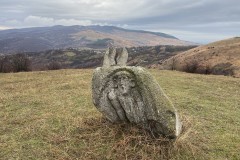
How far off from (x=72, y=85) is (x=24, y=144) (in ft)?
38.3

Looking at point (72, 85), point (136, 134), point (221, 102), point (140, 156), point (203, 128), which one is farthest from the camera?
point (72, 85)

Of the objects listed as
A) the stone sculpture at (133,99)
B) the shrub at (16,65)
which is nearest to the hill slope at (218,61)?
the shrub at (16,65)

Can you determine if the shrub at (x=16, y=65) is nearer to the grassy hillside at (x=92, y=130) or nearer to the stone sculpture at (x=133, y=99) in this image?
the grassy hillside at (x=92, y=130)

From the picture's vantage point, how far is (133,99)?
1031cm

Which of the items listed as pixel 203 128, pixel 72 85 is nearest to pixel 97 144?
pixel 203 128

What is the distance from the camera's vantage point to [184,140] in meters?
10.6

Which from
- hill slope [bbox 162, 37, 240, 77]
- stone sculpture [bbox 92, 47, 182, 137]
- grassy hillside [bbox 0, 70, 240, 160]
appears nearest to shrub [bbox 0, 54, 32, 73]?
grassy hillside [bbox 0, 70, 240, 160]

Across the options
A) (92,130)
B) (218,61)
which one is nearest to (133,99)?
(92,130)

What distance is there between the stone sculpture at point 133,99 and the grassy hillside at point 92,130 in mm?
360

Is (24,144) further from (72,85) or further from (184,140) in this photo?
(72,85)

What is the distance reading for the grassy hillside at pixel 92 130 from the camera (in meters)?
10.0

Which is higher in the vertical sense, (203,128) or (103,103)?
(103,103)

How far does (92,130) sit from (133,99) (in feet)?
7.04

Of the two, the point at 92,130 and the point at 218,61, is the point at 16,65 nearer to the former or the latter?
the point at 92,130
